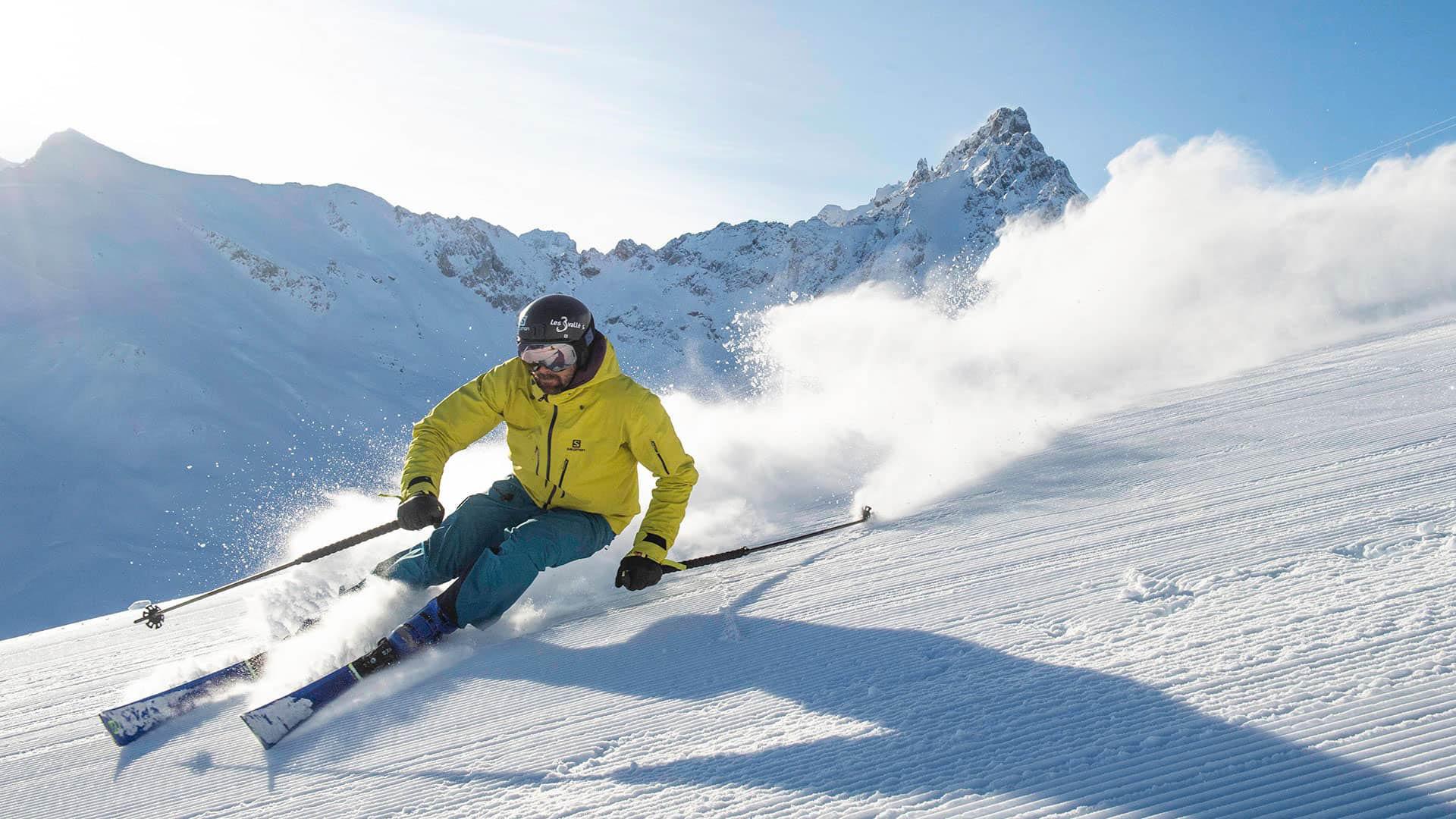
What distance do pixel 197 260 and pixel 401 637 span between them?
301 feet

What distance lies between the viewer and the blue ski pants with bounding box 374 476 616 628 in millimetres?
2938

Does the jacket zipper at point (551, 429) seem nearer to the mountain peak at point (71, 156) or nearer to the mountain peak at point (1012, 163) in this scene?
the mountain peak at point (71, 156)

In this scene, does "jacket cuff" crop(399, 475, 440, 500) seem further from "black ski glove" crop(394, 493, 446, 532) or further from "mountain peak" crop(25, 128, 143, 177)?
"mountain peak" crop(25, 128, 143, 177)

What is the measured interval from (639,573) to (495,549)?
64 centimetres

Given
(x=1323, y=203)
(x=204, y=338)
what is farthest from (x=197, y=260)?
(x=1323, y=203)

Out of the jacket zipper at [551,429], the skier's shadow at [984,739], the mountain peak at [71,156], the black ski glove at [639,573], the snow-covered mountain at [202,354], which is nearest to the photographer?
the skier's shadow at [984,739]

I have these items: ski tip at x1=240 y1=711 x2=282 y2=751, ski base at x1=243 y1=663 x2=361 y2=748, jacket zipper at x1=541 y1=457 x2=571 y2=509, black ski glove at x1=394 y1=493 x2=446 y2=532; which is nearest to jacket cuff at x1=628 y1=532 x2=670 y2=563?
jacket zipper at x1=541 y1=457 x2=571 y2=509

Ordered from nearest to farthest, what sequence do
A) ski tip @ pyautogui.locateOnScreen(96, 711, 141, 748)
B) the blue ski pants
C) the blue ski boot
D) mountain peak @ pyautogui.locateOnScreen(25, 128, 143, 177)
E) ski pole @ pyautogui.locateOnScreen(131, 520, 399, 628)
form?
ski tip @ pyautogui.locateOnScreen(96, 711, 141, 748) < the blue ski boot < the blue ski pants < ski pole @ pyautogui.locateOnScreen(131, 520, 399, 628) < mountain peak @ pyautogui.locateOnScreen(25, 128, 143, 177)

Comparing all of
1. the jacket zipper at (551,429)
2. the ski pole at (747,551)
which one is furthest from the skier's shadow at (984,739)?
the jacket zipper at (551,429)

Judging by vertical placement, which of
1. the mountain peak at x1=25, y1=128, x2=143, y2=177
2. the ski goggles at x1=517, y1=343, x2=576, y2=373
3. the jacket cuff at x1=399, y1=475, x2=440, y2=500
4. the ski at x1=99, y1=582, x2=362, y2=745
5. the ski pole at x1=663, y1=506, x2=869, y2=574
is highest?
the mountain peak at x1=25, y1=128, x2=143, y2=177

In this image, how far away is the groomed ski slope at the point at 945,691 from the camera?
151 centimetres

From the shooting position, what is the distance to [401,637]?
2701 mm

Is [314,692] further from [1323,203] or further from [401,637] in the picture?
[1323,203]

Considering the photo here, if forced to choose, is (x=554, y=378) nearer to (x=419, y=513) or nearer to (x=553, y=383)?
(x=553, y=383)
